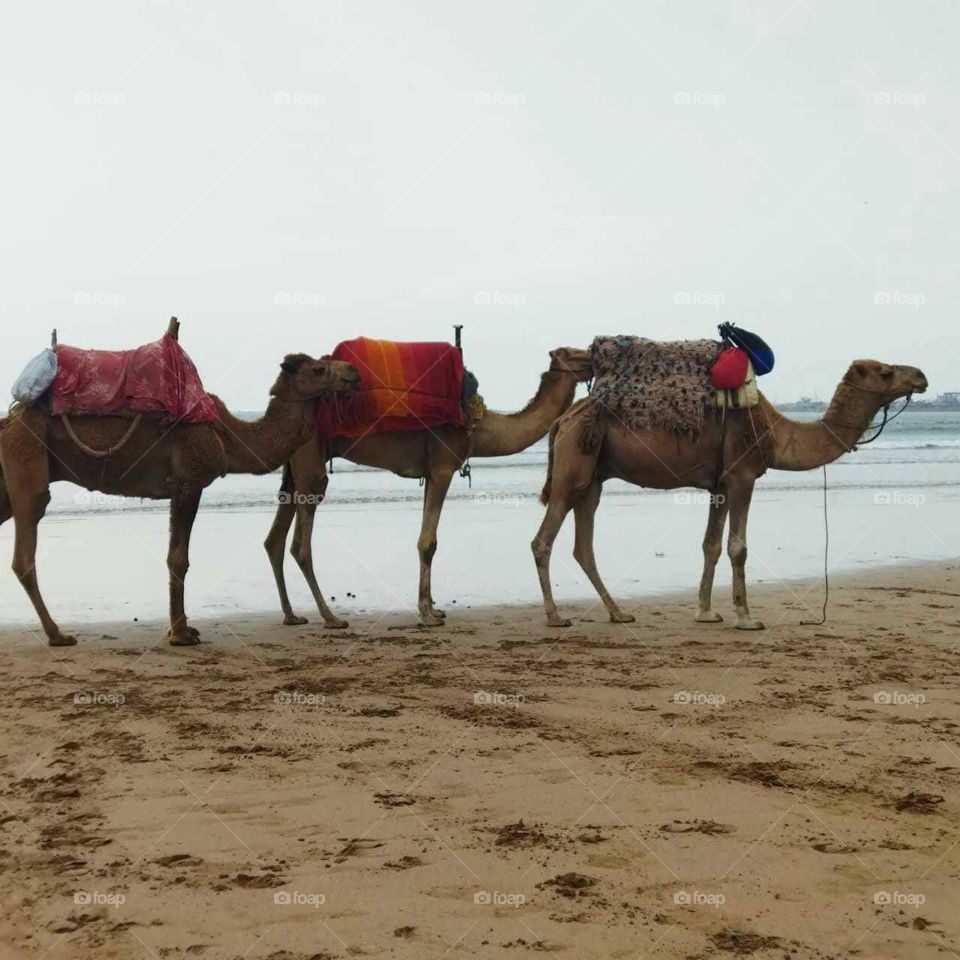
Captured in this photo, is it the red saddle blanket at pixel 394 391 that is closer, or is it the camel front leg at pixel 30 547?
the camel front leg at pixel 30 547

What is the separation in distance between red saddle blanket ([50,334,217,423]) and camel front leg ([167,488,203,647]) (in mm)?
645

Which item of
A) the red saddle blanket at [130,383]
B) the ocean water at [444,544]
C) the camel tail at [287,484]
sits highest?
the red saddle blanket at [130,383]

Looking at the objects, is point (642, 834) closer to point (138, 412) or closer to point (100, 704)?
point (100, 704)

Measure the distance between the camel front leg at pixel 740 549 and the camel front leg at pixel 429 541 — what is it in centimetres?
255

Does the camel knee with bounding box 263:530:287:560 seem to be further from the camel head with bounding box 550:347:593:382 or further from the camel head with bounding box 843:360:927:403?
the camel head with bounding box 843:360:927:403

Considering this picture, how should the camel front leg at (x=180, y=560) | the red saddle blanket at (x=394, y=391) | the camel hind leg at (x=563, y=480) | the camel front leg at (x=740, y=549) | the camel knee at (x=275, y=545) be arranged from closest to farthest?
1. the camel front leg at (x=180, y=560)
2. the camel front leg at (x=740, y=549)
3. the red saddle blanket at (x=394, y=391)
4. the camel hind leg at (x=563, y=480)
5. the camel knee at (x=275, y=545)

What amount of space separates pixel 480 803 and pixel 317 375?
5.64 meters

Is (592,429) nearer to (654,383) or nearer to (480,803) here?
(654,383)

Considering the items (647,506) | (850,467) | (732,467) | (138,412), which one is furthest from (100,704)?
(850,467)

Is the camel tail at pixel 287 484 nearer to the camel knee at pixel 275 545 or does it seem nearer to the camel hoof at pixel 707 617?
the camel knee at pixel 275 545

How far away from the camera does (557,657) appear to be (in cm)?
906

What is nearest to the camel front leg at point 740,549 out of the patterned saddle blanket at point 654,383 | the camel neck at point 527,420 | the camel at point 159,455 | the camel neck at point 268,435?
the patterned saddle blanket at point 654,383

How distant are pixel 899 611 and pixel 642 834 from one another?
276 inches

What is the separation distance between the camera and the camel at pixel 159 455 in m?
9.33
